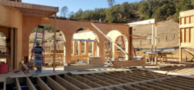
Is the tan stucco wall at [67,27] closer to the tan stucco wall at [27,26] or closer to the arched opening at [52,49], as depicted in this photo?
the tan stucco wall at [27,26]

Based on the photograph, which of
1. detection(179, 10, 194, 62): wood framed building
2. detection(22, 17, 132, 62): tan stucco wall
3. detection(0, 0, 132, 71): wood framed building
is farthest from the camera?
detection(179, 10, 194, 62): wood framed building

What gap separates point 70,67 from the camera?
10156 mm

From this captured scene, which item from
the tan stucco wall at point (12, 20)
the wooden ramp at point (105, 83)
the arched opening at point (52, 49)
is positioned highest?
the tan stucco wall at point (12, 20)

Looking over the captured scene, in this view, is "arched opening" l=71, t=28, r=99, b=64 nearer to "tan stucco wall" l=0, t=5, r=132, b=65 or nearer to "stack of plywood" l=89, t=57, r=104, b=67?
"tan stucco wall" l=0, t=5, r=132, b=65

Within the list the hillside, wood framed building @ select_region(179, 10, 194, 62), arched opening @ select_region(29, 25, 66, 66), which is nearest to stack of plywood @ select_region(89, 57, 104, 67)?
arched opening @ select_region(29, 25, 66, 66)

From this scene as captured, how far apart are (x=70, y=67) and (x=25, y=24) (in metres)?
4.06

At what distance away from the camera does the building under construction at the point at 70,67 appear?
221 inches

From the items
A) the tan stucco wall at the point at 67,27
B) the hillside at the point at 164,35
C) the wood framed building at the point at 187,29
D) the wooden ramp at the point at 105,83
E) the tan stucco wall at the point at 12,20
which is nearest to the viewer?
the wooden ramp at the point at 105,83

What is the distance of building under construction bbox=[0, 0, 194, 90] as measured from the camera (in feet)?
18.4

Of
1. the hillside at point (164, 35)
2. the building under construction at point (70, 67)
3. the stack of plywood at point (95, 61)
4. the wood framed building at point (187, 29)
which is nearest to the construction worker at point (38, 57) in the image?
the building under construction at point (70, 67)

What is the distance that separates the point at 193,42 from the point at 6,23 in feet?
46.4

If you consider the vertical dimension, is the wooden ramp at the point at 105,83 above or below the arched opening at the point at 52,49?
below

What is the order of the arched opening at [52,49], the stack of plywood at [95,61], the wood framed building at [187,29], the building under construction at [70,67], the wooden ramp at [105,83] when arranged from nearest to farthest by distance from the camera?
1. the wooden ramp at [105,83]
2. the building under construction at [70,67]
3. the stack of plywood at [95,61]
4. the arched opening at [52,49]
5. the wood framed building at [187,29]

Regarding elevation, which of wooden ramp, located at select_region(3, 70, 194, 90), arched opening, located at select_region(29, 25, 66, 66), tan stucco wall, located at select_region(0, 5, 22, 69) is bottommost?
wooden ramp, located at select_region(3, 70, 194, 90)
